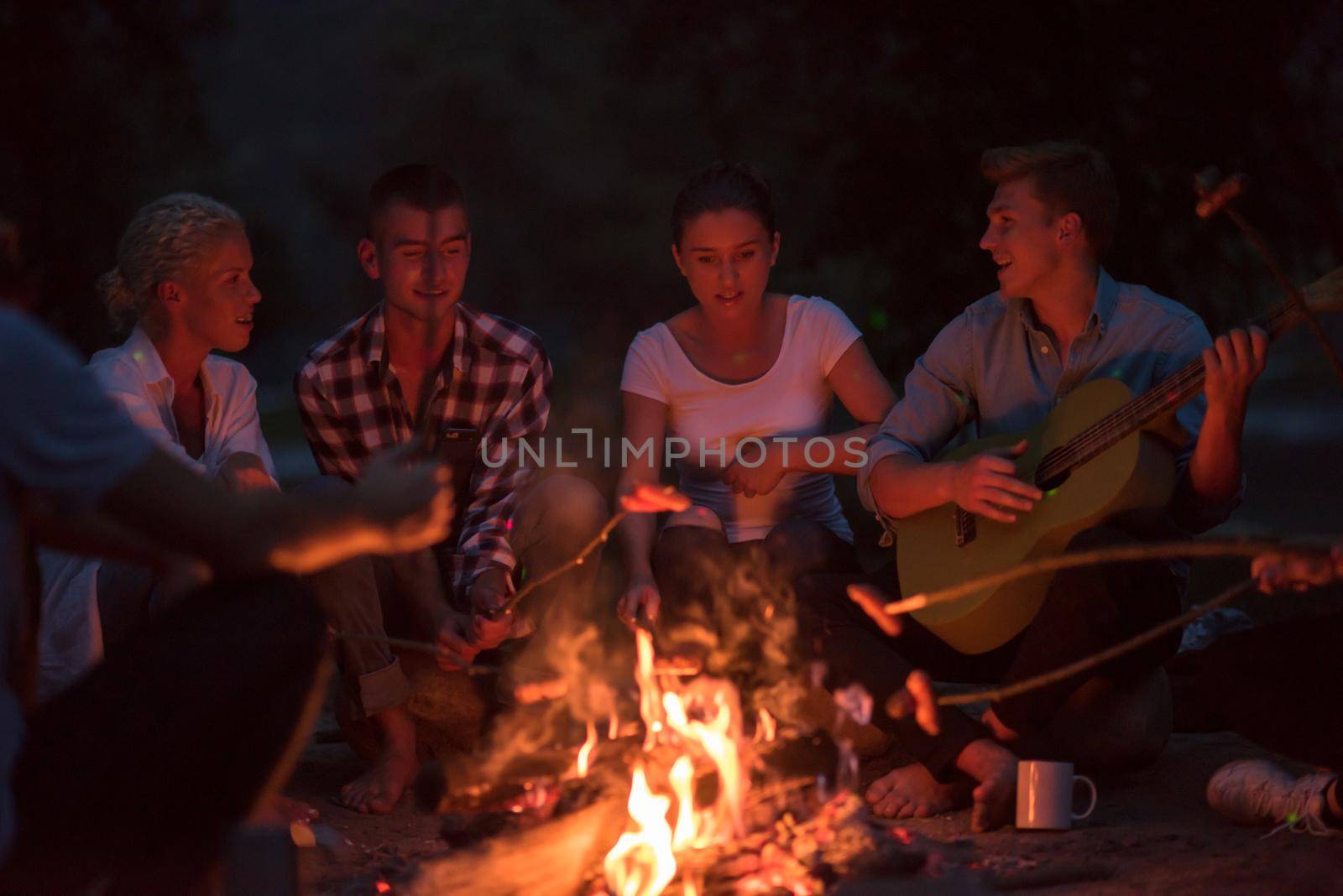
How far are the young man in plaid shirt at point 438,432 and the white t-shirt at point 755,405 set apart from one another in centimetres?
40

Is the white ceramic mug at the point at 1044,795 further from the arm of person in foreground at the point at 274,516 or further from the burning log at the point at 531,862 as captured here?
→ the arm of person in foreground at the point at 274,516

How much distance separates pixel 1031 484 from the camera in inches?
155

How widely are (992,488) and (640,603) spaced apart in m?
1.18

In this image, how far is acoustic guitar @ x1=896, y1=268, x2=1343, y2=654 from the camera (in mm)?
3666

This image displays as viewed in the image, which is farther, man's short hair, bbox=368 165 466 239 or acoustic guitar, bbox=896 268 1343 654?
man's short hair, bbox=368 165 466 239

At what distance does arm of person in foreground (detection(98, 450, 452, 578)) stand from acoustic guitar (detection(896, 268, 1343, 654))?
6.59 ft

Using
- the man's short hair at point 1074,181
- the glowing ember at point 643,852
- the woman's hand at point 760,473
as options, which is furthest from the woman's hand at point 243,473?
the man's short hair at point 1074,181

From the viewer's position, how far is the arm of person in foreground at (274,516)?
6.48 ft

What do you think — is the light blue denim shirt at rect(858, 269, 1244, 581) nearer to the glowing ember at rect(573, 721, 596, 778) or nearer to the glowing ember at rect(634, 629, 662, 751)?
the glowing ember at rect(634, 629, 662, 751)

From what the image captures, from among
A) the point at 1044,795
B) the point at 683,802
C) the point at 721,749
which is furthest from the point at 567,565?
the point at 1044,795

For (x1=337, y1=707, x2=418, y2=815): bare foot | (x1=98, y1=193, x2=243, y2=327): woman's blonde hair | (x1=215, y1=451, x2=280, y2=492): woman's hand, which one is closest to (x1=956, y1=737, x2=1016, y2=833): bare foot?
(x1=337, y1=707, x2=418, y2=815): bare foot

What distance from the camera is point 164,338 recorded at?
14.5 feet

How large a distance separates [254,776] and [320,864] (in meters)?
1.54

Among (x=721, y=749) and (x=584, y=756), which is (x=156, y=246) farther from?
(x=721, y=749)
